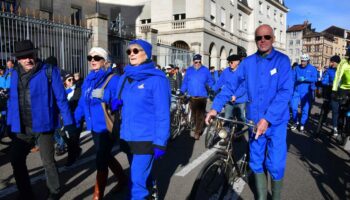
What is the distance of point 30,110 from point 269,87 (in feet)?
9.11

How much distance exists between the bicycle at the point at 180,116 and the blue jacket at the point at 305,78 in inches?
136

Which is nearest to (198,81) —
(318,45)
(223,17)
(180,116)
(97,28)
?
(180,116)

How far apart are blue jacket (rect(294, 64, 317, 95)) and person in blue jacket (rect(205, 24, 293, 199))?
6.39m

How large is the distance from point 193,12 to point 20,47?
25044 mm

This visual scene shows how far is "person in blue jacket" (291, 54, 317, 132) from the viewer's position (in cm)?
916

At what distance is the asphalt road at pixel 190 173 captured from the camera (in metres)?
4.45

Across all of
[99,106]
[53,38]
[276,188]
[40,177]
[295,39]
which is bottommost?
[40,177]

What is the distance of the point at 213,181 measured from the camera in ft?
12.3

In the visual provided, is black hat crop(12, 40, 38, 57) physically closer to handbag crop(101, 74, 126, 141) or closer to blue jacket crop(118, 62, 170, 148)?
handbag crop(101, 74, 126, 141)

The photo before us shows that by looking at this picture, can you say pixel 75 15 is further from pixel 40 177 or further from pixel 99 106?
pixel 99 106

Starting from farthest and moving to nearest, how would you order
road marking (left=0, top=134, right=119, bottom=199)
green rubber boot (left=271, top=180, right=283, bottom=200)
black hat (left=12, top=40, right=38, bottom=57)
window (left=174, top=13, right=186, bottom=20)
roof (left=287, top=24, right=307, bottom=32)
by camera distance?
roof (left=287, top=24, right=307, bottom=32) → window (left=174, top=13, right=186, bottom=20) → road marking (left=0, top=134, right=119, bottom=199) → black hat (left=12, top=40, right=38, bottom=57) → green rubber boot (left=271, top=180, right=283, bottom=200)

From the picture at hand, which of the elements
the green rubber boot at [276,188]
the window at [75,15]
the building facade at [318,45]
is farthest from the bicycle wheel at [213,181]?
the building facade at [318,45]

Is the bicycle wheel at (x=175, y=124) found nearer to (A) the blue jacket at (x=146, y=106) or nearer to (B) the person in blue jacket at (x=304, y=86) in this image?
(B) the person in blue jacket at (x=304, y=86)

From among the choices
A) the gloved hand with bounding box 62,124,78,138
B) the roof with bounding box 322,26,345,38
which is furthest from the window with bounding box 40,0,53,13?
Answer: the roof with bounding box 322,26,345,38
